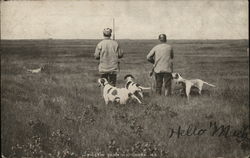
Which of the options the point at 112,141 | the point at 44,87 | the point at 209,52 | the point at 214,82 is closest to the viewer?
the point at 112,141

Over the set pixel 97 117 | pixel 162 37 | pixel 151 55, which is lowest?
pixel 97 117

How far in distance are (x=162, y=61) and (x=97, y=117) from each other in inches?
83.5

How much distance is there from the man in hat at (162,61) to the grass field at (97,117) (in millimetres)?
229

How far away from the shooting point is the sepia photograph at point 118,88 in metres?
6.80

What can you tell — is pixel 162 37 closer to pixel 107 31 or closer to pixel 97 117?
pixel 107 31

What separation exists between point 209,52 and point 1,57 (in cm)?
802

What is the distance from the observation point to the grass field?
6.73 meters

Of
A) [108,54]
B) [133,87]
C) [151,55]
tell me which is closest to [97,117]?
[133,87]

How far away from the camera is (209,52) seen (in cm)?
1331

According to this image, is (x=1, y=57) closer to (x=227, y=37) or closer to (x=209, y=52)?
(x=227, y=37)

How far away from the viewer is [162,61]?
8.36 meters

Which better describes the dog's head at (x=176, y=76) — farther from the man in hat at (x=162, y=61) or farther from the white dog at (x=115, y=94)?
the white dog at (x=115, y=94)

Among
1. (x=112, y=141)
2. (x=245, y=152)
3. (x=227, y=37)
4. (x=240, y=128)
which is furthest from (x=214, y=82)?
(x=112, y=141)

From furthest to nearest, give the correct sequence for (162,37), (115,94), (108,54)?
(162,37)
(108,54)
(115,94)
